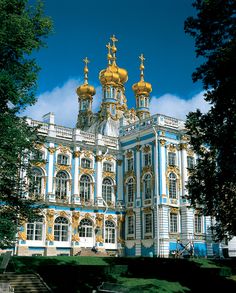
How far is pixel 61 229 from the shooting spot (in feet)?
128

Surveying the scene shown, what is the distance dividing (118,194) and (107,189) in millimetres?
1214

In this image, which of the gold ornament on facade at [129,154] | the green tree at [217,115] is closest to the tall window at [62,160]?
the gold ornament on facade at [129,154]

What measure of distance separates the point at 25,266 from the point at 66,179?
54.4ft

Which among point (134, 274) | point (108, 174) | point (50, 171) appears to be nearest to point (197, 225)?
point (108, 174)

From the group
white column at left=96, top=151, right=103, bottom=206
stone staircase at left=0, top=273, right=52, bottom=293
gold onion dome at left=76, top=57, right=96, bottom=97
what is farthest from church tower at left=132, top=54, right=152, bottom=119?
stone staircase at left=0, top=273, right=52, bottom=293

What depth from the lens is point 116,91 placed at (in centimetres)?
5300

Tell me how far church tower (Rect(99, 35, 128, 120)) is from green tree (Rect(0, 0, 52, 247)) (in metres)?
30.9

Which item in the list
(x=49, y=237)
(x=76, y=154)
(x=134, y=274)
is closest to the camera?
(x=134, y=274)

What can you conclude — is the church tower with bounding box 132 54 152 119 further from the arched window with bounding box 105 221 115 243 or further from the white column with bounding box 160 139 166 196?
the arched window with bounding box 105 221 115 243

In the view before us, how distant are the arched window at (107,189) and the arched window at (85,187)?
5.46 feet

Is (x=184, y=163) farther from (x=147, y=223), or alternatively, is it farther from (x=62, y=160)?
(x=62, y=160)

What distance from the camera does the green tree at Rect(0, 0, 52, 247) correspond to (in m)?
17.6

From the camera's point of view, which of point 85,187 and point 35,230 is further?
point 85,187

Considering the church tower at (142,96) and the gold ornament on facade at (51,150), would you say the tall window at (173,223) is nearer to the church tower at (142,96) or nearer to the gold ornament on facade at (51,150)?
the gold ornament on facade at (51,150)
